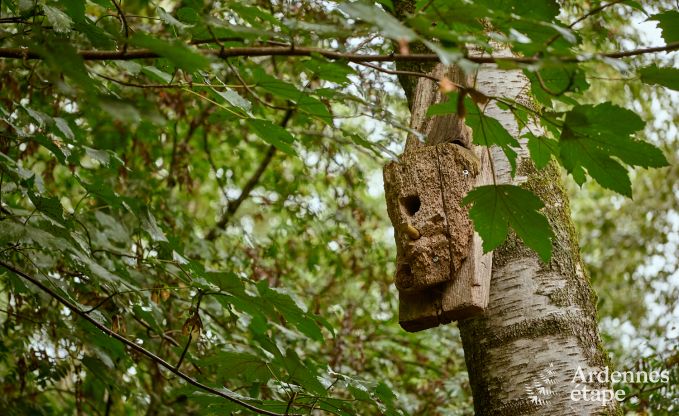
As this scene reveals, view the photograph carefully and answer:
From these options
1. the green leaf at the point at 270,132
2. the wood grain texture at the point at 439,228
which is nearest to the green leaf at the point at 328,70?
the green leaf at the point at 270,132

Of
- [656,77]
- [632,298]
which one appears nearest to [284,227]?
[656,77]

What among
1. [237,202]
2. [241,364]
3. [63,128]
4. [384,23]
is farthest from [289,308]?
[237,202]

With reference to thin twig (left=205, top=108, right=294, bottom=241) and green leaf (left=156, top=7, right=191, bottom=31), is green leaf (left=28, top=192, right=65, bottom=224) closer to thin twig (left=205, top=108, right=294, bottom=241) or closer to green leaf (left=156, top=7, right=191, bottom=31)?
green leaf (left=156, top=7, right=191, bottom=31)

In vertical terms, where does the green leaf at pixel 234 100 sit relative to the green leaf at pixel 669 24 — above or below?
above

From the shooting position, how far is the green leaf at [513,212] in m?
1.16

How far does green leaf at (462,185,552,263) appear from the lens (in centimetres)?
116

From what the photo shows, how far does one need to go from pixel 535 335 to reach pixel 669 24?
868 millimetres

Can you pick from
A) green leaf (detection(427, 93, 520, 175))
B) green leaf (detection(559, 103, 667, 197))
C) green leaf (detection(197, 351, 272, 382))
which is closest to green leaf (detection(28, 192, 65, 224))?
green leaf (detection(197, 351, 272, 382))

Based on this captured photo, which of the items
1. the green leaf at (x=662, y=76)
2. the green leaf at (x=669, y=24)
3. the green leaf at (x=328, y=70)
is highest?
the green leaf at (x=328, y=70)

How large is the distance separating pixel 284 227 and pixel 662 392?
6.48 feet

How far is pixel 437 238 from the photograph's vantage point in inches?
70.6

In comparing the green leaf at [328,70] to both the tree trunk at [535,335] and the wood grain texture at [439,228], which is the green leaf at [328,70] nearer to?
the wood grain texture at [439,228]

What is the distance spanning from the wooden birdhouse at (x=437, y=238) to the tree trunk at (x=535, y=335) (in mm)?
79

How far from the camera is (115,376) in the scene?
2.64 meters
